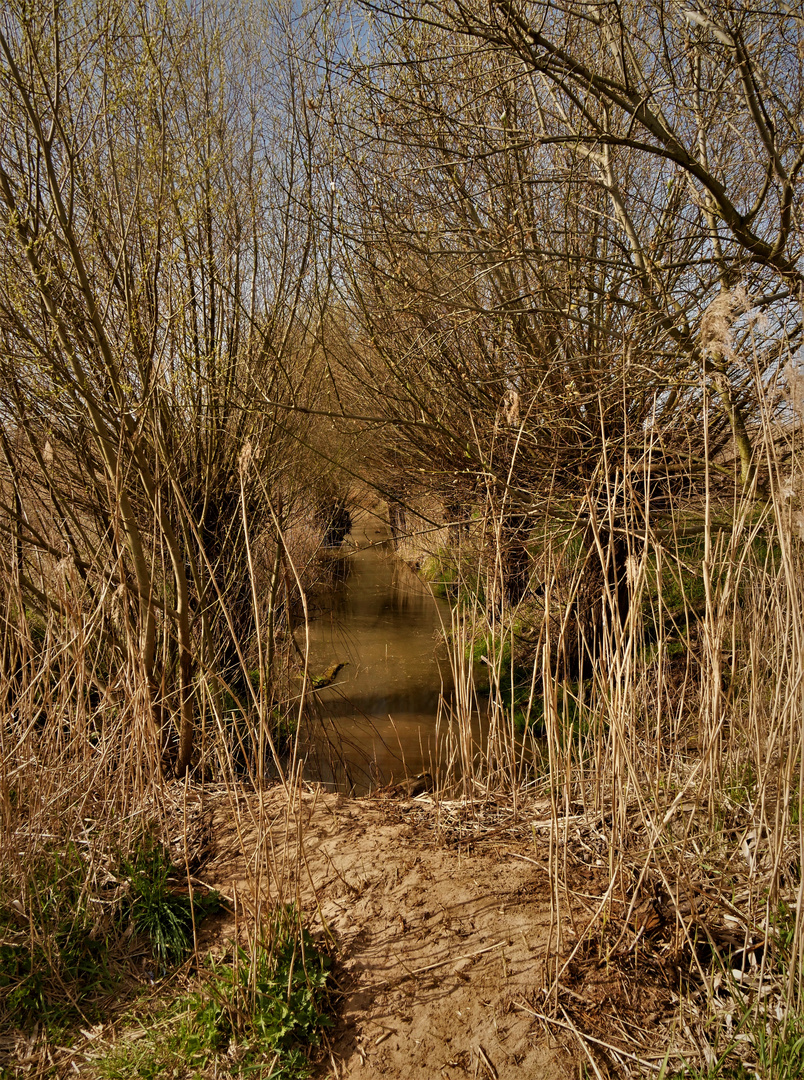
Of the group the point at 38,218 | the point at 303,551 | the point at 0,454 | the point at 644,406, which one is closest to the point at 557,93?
the point at 644,406

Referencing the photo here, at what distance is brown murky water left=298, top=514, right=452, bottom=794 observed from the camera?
5852 mm

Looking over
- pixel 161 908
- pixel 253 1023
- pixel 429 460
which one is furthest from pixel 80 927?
pixel 429 460

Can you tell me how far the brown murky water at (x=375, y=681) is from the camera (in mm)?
5852

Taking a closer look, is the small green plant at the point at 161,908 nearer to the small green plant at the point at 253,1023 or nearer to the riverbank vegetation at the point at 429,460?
the riverbank vegetation at the point at 429,460

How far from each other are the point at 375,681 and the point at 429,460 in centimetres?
273

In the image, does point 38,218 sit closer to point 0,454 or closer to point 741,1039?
point 0,454

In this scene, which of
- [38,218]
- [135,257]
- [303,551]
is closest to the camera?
[38,218]

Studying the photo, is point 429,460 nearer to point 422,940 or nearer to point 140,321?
point 140,321

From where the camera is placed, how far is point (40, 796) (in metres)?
2.71

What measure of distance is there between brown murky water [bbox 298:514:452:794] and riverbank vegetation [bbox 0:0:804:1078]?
2.93ft

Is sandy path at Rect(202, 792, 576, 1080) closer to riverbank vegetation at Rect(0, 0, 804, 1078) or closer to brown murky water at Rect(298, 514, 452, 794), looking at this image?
riverbank vegetation at Rect(0, 0, 804, 1078)

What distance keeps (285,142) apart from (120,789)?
5.19 meters

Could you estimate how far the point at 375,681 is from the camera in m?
8.51

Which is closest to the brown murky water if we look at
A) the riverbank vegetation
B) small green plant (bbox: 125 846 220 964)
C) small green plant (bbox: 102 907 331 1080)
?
the riverbank vegetation
